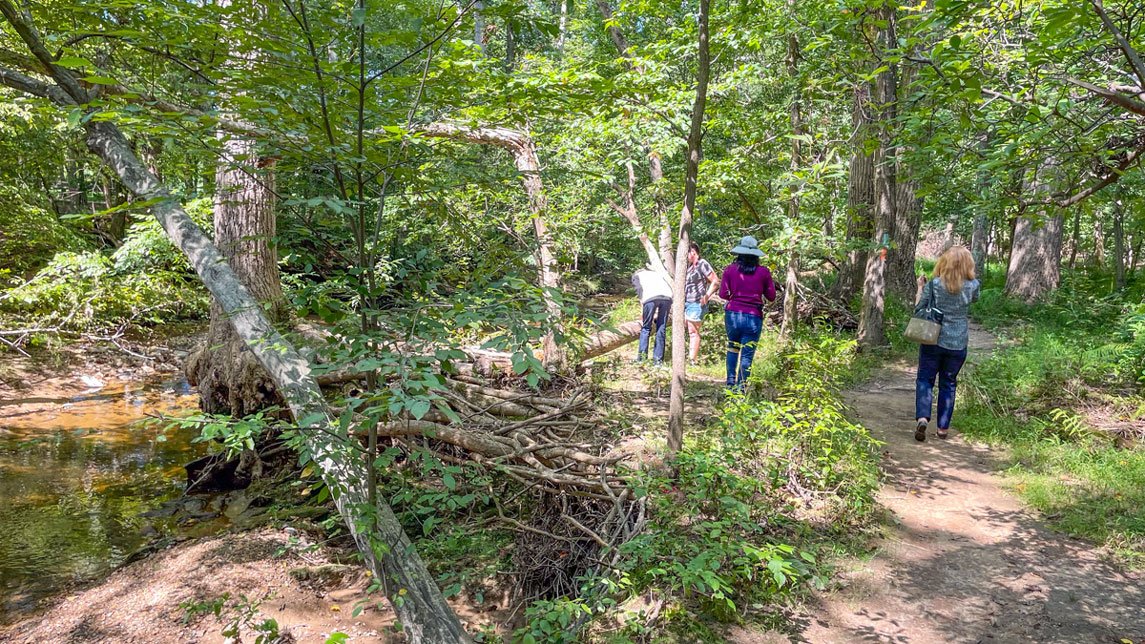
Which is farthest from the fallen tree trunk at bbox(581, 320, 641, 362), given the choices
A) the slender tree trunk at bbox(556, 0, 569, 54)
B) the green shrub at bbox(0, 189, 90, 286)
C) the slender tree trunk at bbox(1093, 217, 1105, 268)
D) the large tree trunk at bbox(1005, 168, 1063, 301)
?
the slender tree trunk at bbox(1093, 217, 1105, 268)

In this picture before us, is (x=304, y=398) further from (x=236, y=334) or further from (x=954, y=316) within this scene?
Result: (x=954, y=316)

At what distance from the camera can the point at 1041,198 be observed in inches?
158

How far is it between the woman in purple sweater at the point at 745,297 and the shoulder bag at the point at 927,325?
1.39 m

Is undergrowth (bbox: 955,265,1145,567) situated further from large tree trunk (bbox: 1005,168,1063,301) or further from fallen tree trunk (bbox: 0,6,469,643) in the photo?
fallen tree trunk (bbox: 0,6,469,643)

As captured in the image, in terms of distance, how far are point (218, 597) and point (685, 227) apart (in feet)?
14.3

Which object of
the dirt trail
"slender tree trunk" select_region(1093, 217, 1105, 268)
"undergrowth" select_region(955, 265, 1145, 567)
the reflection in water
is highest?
"slender tree trunk" select_region(1093, 217, 1105, 268)

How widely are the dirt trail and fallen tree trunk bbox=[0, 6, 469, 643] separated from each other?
2131 millimetres

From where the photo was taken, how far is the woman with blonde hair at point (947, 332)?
227 inches

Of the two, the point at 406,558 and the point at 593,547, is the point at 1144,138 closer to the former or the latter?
the point at 593,547

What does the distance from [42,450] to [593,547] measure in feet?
24.6

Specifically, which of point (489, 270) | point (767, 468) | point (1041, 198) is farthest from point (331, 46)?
point (1041, 198)

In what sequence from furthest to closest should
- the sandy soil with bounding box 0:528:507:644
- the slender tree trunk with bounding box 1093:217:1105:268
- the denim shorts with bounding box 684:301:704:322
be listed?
the slender tree trunk with bounding box 1093:217:1105:268 < the denim shorts with bounding box 684:301:704:322 < the sandy soil with bounding box 0:528:507:644

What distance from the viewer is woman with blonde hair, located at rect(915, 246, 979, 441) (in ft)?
18.9

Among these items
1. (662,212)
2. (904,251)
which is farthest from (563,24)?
(904,251)
